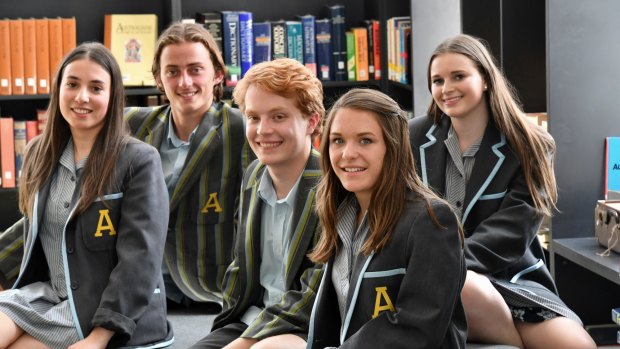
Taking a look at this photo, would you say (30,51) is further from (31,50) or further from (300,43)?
(300,43)

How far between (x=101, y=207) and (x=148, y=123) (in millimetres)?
653

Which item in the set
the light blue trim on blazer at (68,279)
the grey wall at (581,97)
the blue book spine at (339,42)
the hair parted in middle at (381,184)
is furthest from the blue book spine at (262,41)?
the hair parted in middle at (381,184)

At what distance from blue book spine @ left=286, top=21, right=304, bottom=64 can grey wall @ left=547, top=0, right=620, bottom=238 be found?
1.67 meters

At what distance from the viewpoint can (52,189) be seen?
2793 mm

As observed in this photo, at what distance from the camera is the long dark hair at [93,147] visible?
273cm

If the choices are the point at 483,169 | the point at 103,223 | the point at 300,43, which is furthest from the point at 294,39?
the point at 103,223

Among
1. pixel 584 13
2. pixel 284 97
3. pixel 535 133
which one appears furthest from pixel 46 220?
pixel 584 13

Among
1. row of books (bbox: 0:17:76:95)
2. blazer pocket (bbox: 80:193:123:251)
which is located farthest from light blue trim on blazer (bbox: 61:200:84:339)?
row of books (bbox: 0:17:76:95)

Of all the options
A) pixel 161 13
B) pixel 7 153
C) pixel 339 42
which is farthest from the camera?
pixel 161 13

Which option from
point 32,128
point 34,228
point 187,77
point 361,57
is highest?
point 361,57

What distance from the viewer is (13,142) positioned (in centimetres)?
466

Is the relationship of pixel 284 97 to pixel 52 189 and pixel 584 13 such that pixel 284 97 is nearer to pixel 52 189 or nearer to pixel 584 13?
pixel 52 189

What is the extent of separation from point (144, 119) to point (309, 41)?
5.15 feet

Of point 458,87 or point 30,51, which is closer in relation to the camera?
point 458,87
